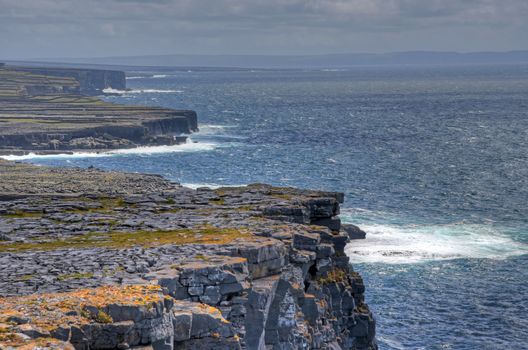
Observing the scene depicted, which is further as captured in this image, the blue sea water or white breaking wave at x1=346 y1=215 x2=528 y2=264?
white breaking wave at x1=346 y1=215 x2=528 y2=264

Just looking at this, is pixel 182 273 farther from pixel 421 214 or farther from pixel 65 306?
Result: pixel 421 214

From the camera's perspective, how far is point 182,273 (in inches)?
1419

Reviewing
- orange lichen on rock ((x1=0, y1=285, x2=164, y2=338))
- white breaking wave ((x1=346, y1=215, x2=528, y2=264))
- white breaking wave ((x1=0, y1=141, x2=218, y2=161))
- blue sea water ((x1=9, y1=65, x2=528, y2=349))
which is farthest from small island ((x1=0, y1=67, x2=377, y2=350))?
white breaking wave ((x1=0, y1=141, x2=218, y2=161))

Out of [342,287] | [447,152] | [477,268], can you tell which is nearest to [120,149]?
[447,152]

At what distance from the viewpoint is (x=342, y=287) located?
51.2m

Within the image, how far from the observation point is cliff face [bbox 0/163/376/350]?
96.6 ft

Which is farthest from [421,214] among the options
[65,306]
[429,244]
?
[65,306]

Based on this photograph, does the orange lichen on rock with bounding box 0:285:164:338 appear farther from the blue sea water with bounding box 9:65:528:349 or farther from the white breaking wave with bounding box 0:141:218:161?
the white breaking wave with bounding box 0:141:218:161

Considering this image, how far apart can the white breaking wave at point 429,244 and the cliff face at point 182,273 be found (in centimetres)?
2945

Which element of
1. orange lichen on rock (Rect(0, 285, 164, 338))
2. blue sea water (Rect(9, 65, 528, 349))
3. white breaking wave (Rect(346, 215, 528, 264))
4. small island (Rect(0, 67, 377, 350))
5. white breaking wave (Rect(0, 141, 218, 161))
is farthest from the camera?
white breaking wave (Rect(0, 141, 218, 161))

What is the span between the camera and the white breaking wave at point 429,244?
3575 inches

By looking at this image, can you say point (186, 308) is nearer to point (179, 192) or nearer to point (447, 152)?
point (179, 192)

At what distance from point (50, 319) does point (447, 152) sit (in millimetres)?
161826

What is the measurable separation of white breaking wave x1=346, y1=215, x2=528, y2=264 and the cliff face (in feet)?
96.6
